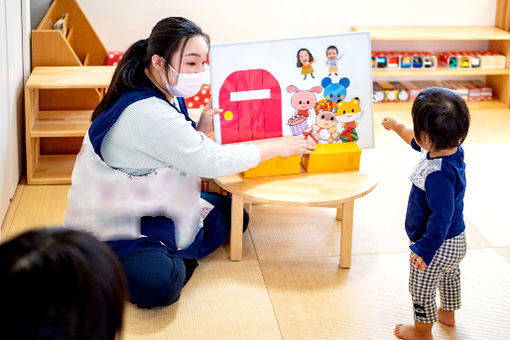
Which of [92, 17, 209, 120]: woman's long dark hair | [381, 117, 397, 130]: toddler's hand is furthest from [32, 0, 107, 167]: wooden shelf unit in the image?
[381, 117, 397, 130]: toddler's hand

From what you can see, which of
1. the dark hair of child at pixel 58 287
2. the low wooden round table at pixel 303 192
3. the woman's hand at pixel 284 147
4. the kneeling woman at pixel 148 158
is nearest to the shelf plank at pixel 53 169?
the kneeling woman at pixel 148 158

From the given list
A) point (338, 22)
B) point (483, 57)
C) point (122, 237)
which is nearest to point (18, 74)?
point (122, 237)

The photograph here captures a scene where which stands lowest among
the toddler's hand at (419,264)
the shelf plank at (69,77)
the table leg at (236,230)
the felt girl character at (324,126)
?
the table leg at (236,230)

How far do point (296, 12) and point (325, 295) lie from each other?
8.88ft

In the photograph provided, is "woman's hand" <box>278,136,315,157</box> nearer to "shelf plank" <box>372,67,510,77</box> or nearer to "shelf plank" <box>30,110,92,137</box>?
"shelf plank" <box>30,110,92,137</box>

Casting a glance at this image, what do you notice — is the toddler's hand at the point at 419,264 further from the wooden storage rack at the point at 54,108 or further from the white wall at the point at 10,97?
the wooden storage rack at the point at 54,108

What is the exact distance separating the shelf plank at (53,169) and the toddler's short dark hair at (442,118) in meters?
2.11

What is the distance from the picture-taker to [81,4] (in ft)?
14.9

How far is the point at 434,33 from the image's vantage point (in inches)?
190

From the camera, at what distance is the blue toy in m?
2.79

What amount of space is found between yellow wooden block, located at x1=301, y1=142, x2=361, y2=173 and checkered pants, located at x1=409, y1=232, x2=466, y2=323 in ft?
2.15

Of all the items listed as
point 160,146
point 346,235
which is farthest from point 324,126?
point 160,146

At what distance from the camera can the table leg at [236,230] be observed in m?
2.75

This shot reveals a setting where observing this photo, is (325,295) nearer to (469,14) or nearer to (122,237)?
(122,237)
